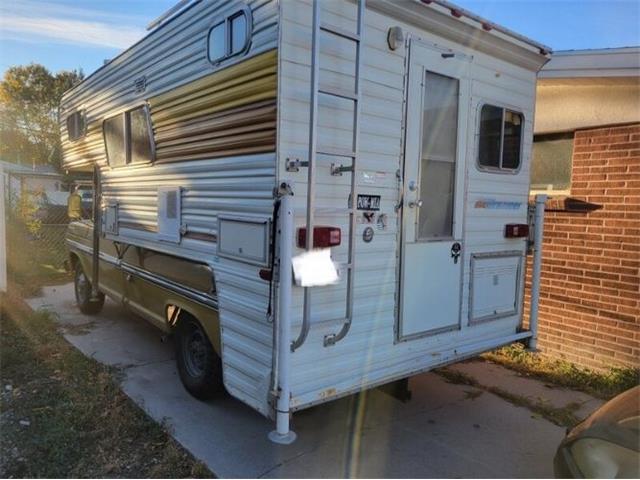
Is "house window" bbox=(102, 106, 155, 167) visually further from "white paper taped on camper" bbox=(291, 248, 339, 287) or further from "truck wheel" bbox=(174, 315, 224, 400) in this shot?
"white paper taped on camper" bbox=(291, 248, 339, 287)

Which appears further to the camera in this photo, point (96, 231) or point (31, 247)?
point (31, 247)

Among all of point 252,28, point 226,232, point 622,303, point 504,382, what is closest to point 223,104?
point 252,28

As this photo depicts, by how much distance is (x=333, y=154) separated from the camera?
275 cm

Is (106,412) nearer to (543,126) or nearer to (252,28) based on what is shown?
(252,28)

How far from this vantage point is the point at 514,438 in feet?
11.6

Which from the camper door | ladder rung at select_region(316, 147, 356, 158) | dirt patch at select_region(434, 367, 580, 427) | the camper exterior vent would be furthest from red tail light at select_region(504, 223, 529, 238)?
the camper exterior vent

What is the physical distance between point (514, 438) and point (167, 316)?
9.18 feet

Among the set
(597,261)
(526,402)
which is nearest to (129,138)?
(526,402)

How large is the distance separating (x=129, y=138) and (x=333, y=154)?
2586mm

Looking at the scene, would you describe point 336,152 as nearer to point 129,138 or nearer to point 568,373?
point 129,138

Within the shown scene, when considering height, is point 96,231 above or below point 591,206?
below

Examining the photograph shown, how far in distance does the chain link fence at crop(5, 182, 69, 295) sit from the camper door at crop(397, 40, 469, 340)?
22.3 ft

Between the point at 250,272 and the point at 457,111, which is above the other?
the point at 457,111

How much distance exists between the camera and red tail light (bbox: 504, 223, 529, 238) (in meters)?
3.95
